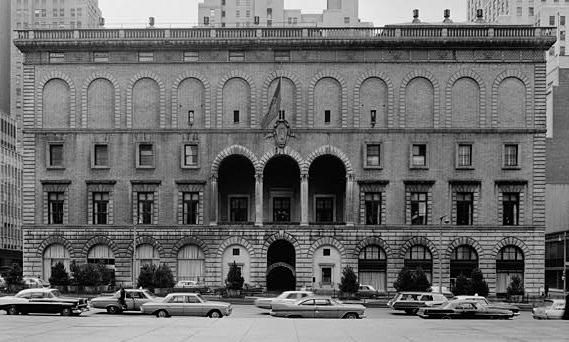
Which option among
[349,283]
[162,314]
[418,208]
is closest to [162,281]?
[349,283]

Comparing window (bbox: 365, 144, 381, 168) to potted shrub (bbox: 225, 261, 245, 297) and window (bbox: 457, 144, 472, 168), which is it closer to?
window (bbox: 457, 144, 472, 168)

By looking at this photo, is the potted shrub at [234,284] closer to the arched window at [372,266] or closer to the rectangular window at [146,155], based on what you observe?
the arched window at [372,266]

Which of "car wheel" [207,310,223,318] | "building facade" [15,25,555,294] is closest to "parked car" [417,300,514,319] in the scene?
"car wheel" [207,310,223,318]

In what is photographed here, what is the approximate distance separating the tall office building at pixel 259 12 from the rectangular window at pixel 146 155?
104286mm

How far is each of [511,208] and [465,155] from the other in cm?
576

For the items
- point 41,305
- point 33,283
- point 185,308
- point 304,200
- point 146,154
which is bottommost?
point 33,283

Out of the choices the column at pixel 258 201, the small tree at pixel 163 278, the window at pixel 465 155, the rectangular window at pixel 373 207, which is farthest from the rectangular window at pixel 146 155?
the window at pixel 465 155

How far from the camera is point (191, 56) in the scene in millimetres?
83500

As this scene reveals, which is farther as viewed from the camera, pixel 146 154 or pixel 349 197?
pixel 146 154

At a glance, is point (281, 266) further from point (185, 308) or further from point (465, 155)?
point (185, 308)

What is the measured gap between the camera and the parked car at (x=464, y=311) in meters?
53.0

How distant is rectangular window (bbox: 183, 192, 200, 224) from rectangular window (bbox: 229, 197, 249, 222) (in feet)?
12.0

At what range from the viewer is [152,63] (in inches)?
3282

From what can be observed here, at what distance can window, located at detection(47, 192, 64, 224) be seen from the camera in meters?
83.0
